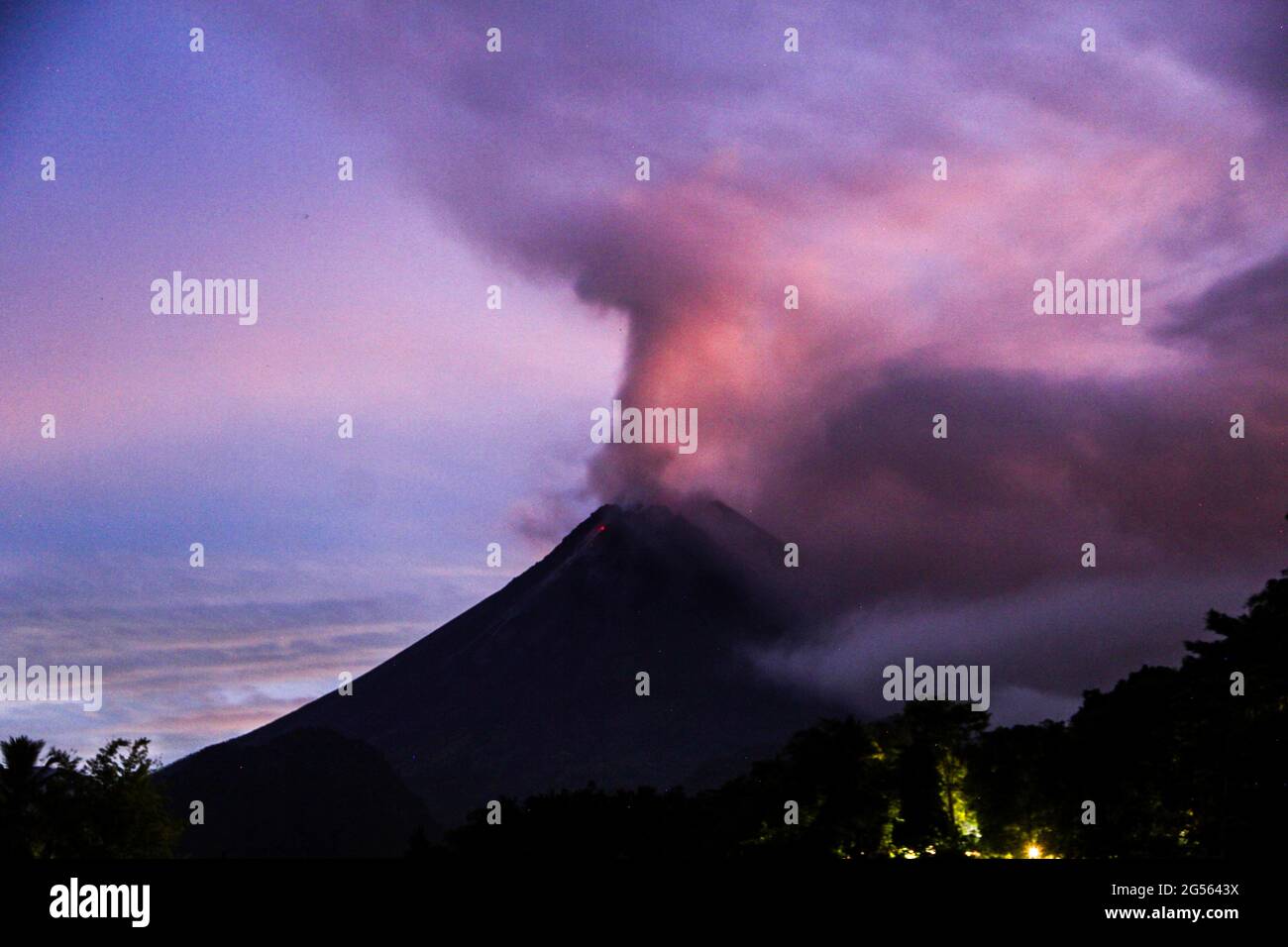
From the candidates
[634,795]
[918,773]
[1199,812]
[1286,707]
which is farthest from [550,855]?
[1286,707]
